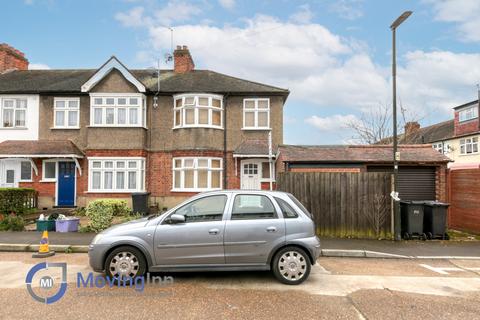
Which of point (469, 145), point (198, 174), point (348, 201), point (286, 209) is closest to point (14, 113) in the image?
point (198, 174)

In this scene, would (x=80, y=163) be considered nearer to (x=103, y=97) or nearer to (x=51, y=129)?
(x=51, y=129)

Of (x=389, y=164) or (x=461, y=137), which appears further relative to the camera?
(x=461, y=137)

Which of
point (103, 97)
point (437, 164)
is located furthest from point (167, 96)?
point (437, 164)

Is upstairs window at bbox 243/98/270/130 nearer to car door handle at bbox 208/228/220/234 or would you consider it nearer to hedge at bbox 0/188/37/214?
hedge at bbox 0/188/37/214

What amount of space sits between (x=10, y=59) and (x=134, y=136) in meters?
11.1

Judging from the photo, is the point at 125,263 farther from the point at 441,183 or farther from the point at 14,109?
the point at 14,109

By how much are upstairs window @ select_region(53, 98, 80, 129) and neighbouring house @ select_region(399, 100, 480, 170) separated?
956 inches

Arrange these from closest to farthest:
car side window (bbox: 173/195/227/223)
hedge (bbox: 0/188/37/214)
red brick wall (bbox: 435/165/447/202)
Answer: car side window (bbox: 173/195/227/223) < red brick wall (bbox: 435/165/447/202) < hedge (bbox: 0/188/37/214)

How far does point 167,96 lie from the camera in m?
15.5

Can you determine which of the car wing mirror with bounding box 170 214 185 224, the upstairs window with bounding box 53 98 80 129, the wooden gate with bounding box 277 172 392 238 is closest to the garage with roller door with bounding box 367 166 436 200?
the wooden gate with bounding box 277 172 392 238

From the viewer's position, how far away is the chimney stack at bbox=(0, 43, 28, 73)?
18281 millimetres

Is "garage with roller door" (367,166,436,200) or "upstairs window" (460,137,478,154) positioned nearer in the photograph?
"garage with roller door" (367,166,436,200)

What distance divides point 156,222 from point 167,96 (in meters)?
11.3

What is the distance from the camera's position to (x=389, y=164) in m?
10.9
